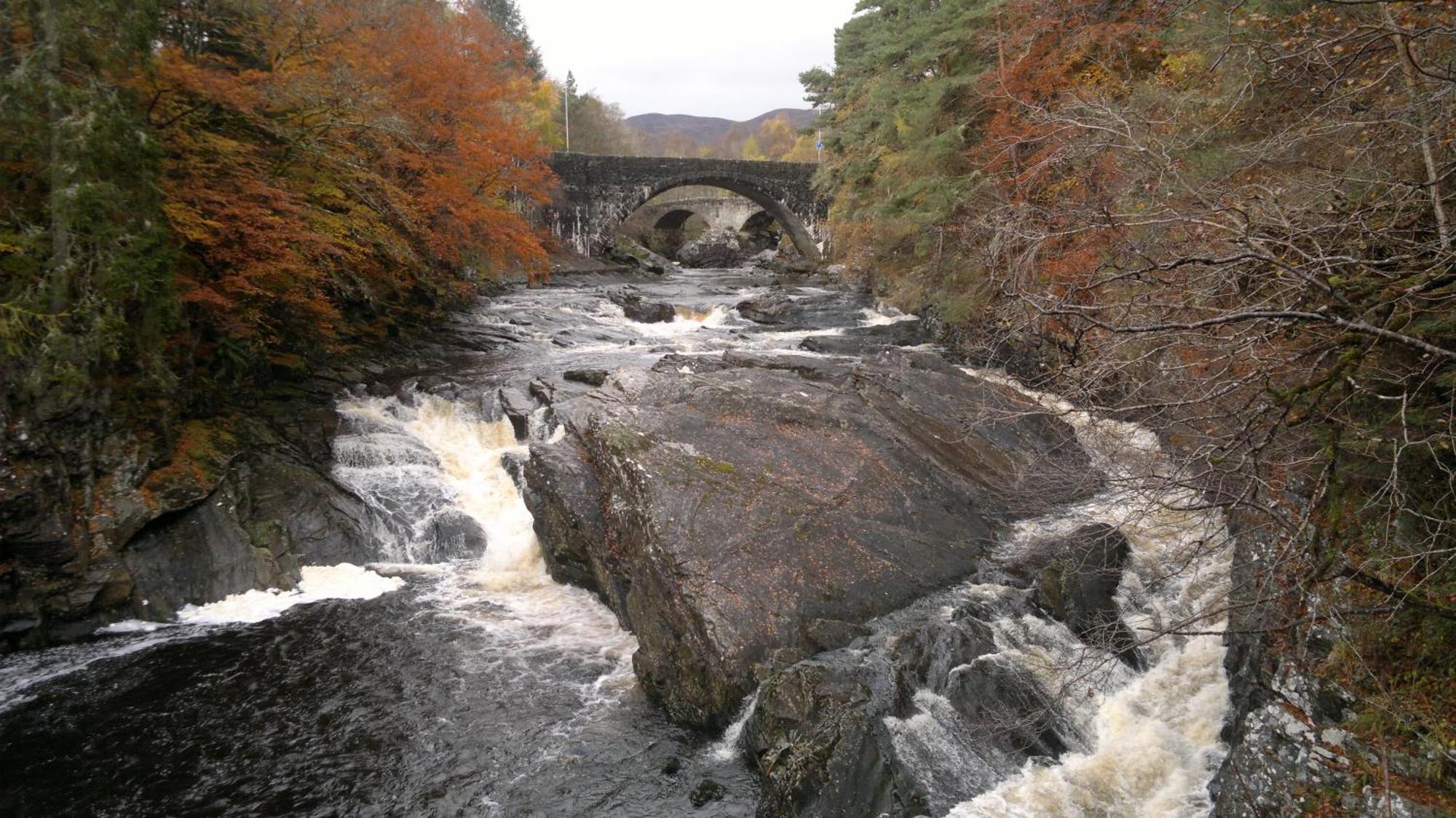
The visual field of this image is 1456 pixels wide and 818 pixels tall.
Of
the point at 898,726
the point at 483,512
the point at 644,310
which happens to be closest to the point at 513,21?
the point at 644,310

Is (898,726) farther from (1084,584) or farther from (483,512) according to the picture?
(483,512)

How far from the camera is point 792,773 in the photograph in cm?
627

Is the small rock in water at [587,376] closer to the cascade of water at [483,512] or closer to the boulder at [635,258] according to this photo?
the cascade of water at [483,512]

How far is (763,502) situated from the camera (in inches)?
355

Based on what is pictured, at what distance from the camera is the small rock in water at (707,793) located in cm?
662

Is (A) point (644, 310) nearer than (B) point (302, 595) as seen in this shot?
No

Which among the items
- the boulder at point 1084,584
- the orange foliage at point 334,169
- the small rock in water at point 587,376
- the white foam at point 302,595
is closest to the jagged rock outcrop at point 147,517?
the white foam at point 302,595

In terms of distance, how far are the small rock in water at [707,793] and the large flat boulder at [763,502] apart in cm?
66

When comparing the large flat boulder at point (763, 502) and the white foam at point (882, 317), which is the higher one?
the white foam at point (882, 317)

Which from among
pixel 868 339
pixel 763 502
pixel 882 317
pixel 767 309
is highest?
pixel 767 309

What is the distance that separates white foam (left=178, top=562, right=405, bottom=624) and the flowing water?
3 cm

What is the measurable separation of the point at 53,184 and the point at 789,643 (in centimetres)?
958

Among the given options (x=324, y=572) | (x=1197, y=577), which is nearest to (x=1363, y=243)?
(x=1197, y=577)

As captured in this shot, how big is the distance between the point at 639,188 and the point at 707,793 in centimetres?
4008
